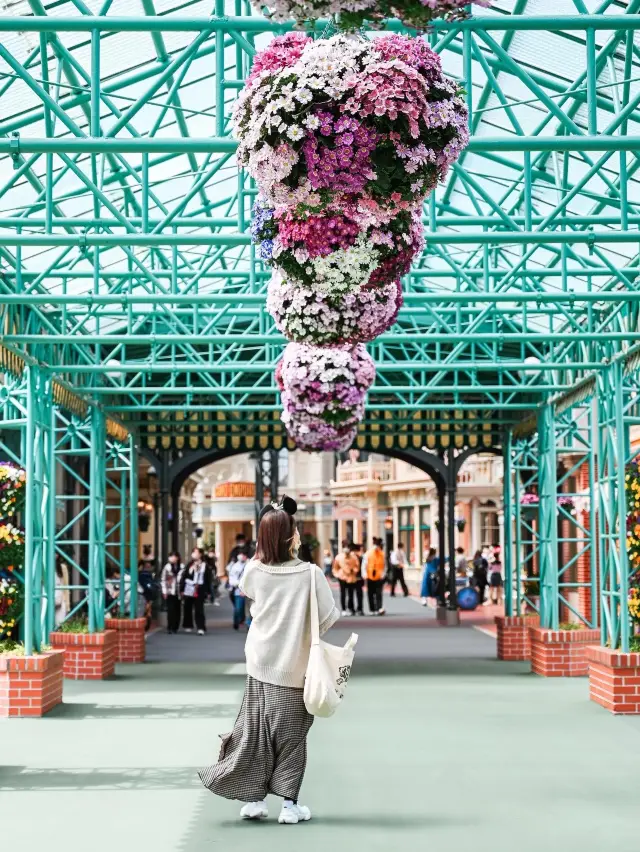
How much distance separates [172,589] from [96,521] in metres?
7.64

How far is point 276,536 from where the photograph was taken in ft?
Result: 24.2

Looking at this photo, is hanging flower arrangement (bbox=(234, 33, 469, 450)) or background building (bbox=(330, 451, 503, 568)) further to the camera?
background building (bbox=(330, 451, 503, 568))

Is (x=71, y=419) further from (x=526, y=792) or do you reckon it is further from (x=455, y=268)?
(x=526, y=792)

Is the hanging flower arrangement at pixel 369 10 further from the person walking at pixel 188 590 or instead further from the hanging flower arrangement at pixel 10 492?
the person walking at pixel 188 590

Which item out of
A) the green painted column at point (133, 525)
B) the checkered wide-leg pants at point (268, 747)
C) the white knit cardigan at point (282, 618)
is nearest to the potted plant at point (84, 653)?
the green painted column at point (133, 525)

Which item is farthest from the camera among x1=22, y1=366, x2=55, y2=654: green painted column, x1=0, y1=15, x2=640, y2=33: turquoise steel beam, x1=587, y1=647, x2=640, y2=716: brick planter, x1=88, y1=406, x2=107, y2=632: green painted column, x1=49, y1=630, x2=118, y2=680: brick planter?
x1=88, y1=406, x2=107, y2=632: green painted column

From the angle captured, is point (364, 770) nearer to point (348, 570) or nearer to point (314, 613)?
point (314, 613)

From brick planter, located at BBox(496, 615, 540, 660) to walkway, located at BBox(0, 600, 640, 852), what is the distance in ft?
8.50

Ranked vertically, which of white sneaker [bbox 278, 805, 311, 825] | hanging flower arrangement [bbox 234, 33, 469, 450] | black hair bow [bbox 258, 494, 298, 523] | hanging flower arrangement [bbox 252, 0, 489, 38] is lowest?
white sneaker [bbox 278, 805, 311, 825]

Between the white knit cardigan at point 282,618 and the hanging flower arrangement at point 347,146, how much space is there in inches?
97.3

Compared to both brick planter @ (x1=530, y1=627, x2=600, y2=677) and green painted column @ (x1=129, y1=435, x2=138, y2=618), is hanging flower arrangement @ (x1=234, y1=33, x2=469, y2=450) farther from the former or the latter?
green painted column @ (x1=129, y1=435, x2=138, y2=618)

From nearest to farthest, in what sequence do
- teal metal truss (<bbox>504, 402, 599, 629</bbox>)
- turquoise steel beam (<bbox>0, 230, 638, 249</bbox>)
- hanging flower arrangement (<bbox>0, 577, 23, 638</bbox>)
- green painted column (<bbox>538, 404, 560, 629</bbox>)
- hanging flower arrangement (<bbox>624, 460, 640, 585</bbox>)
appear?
turquoise steel beam (<bbox>0, 230, 638, 249</bbox>)
hanging flower arrangement (<bbox>0, 577, 23, 638</bbox>)
hanging flower arrangement (<bbox>624, 460, 640, 585</bbox>)
teal metal truss (<bbox>504, 402, 599, 629</bbox>)
green painted column (<bbox>538, 404, 560, 629</bbox>)

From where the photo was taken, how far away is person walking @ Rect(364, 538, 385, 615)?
96.0 ft

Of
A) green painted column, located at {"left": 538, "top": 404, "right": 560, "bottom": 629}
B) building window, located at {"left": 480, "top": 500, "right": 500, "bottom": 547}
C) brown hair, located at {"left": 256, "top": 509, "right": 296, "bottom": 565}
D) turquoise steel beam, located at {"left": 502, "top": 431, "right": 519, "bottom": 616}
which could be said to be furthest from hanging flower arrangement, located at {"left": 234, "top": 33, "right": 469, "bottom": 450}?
building window, located at {"left": 480, "top": 500, "right": 500, "bottom": 547}
